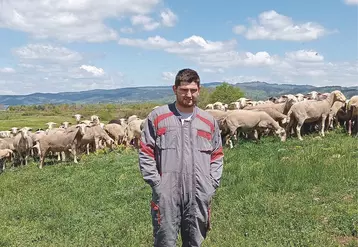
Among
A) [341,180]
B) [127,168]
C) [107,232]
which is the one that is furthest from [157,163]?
[127,168]

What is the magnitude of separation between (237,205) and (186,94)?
522cm

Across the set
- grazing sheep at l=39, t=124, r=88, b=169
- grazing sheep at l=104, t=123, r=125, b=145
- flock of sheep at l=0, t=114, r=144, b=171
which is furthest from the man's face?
grazing sheep at l=104, t=123, r=125, b=145

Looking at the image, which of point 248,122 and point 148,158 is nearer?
point 148,158

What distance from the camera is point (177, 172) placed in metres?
5.38

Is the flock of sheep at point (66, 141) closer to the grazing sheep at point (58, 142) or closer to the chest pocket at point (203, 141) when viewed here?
the grazing sheep at point (58, 142)

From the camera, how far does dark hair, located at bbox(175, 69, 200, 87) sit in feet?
18.2

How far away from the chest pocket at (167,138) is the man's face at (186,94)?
39cm

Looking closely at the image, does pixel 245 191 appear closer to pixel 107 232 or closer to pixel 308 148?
pixel 107 232

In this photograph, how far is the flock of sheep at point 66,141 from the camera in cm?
2292

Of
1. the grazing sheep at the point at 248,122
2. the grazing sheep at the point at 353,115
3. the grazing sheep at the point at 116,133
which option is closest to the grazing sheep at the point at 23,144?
the grazing sheep at the point at 116,133

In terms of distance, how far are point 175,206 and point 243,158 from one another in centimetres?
1008

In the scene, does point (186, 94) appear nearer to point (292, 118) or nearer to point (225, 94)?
point (292, 118)

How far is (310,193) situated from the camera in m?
10.4

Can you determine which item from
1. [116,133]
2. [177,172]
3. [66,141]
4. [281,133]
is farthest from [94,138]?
[177,172]
